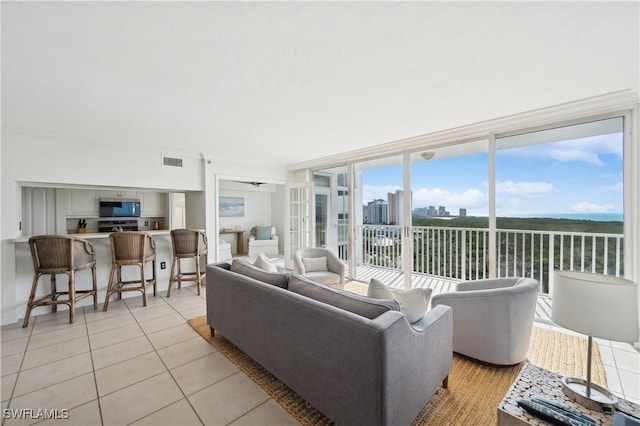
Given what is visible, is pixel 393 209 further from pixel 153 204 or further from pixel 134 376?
pixel 153 204

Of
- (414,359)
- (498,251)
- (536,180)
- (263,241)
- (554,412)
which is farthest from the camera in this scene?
(263,241)

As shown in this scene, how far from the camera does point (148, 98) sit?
2.31m

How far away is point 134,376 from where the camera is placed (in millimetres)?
2023

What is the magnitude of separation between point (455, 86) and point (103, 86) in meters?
2.81

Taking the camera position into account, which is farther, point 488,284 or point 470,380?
point 488,284

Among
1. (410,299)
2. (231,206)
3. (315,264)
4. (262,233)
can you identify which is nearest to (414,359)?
(410,299)

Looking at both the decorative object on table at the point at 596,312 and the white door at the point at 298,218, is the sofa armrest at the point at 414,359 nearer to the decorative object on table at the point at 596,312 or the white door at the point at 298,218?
the decorative object on table at the point at 596,312

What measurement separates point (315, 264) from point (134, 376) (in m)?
2.31

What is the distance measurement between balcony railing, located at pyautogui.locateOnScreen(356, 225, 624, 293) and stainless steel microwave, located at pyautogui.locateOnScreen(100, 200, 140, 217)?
492cm

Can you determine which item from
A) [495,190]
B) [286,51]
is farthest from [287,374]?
[495,190]

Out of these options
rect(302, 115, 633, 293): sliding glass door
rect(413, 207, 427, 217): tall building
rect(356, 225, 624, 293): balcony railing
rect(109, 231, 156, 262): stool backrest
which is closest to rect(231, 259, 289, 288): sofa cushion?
rect(109, 231, 156, 262): stool backrest

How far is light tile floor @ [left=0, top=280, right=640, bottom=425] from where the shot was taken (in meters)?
1.65

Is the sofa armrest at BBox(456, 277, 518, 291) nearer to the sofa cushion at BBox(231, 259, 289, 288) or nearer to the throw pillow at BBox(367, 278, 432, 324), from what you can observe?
the throw pillow at BBox(367, 278, 432, 324)

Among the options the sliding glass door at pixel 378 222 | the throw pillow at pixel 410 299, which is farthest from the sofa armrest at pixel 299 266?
the throw pillow at pixel 410 299
